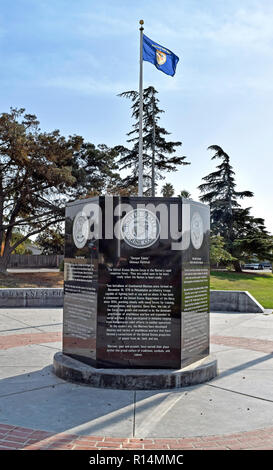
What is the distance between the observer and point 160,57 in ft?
47.2

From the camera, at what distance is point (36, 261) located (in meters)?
51.9

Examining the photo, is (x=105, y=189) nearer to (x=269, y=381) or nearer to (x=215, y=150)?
(x=215, y=150)

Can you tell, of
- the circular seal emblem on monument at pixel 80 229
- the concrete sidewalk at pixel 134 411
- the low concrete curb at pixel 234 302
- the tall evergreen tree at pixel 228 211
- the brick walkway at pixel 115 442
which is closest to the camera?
the brick walkway at pixel 115 442

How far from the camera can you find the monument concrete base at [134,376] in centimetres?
563

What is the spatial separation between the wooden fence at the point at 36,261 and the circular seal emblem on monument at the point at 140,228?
46.4 metres

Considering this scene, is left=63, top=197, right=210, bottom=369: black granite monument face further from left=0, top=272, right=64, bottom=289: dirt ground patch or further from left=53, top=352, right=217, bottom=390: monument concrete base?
left=0, top=272, right=64, bottom=289: dirt ground patch

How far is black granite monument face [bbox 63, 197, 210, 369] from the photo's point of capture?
5891 millimetres

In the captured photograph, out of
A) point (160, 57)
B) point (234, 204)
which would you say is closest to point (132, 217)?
point (160, 57)

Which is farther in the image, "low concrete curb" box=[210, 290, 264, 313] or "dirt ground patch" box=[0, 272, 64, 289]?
"dirt ground patch" box=[0, 272, 64, 289]

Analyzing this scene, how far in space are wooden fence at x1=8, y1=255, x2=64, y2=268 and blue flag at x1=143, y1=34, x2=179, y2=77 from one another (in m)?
39.3

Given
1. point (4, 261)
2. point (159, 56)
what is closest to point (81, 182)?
point (4, 261)

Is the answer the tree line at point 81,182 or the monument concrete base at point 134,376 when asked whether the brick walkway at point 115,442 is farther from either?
the tree line at point 81,182

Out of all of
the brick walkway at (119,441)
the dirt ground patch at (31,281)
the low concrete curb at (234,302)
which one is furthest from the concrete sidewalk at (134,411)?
the dirt ground patch at (31,281)

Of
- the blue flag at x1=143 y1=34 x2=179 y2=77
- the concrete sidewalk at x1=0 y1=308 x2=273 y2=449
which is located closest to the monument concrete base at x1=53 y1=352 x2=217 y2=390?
the concrete sidewalk at x1=0 y1=308 x2=273 y2=449
